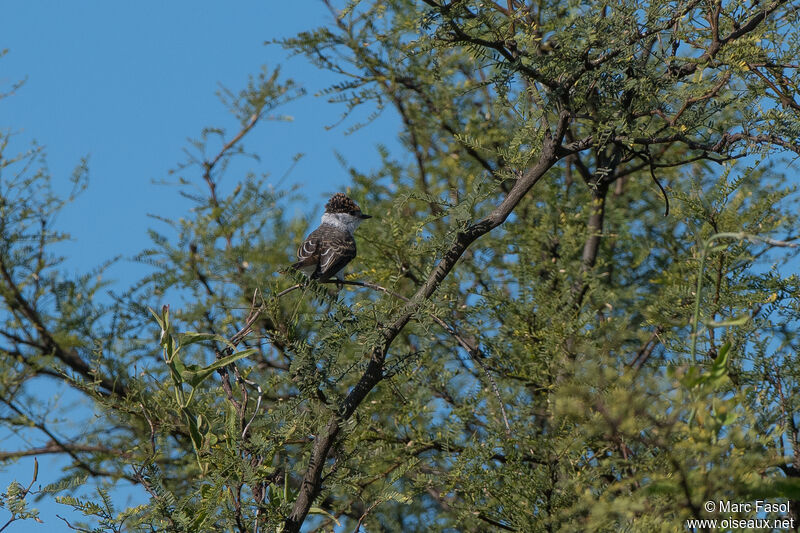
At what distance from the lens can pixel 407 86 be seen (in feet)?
23.5

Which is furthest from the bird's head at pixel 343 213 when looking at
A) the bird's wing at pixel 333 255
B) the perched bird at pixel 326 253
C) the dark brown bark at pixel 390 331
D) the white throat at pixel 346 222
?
the dark brown bark at pixel 390 331

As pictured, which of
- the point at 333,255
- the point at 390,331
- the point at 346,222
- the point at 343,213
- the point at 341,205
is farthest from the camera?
the point at 341,205

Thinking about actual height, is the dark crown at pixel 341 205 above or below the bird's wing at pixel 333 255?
above

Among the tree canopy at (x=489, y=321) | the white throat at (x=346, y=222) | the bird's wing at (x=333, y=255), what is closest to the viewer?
the tree canopy at (x=489, y=321)

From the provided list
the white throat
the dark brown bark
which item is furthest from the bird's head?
the dark brown bark

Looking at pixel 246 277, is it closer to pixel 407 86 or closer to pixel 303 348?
pixel 407 86

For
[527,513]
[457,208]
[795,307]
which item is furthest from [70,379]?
[795,307]

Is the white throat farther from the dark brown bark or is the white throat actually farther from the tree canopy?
the dark brown bark

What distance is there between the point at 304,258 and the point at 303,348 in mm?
2203

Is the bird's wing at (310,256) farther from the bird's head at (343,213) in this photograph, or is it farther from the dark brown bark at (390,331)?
the dark brown bark at (390,331)

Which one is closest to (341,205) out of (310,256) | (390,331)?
(310,256)

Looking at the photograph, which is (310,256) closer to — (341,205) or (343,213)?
(343,213)

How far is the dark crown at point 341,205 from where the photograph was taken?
22.3 ft

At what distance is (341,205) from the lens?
271 inches
